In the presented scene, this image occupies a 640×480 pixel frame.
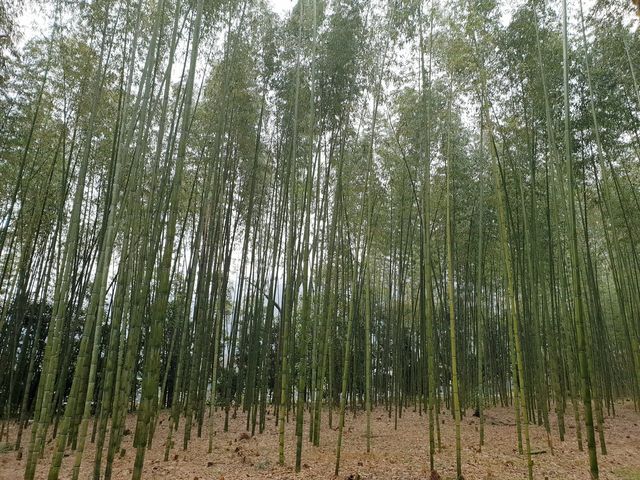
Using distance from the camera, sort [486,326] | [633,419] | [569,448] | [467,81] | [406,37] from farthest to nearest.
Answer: [486,326] → [633,419] → [406,37] → [569,448] → [467,81]

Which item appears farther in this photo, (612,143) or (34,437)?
(612,143)

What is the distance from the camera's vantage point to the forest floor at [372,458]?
343cm

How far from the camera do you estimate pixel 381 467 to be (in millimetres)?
3650

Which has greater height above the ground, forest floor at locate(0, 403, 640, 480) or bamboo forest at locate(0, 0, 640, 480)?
bamboo forest at locate(0, 0, 640, 480)

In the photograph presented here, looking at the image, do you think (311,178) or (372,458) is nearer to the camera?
(311,178)

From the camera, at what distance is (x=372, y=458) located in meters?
3.97

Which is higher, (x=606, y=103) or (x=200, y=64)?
(x=200, y=64)

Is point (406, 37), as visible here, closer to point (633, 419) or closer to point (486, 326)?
point (486, 326)

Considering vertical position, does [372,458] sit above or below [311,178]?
below

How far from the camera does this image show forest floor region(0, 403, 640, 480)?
11.2 feet

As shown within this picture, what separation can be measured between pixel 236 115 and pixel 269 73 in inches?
27.9

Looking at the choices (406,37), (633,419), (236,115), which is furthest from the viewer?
(633,419)

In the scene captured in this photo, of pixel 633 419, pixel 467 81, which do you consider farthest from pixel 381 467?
pixel 633 419

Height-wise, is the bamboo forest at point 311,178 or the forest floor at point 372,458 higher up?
the bamboo forest at point 311,178
